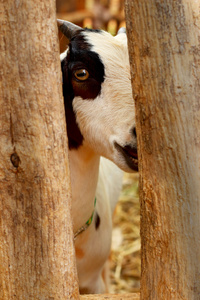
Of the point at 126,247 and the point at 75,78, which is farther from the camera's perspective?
the point at 126,247

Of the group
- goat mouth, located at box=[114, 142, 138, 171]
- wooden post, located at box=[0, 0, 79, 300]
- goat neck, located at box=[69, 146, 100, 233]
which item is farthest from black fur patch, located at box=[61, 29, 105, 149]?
wooden post, located at box=[0, 0, 79, 300]

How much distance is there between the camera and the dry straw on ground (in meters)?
3.91

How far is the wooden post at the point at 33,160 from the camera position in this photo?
1.24 m

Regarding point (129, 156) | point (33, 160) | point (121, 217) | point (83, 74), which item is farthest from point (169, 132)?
point (121, 217)

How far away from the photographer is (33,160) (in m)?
1.28

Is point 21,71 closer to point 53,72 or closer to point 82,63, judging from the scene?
point 53,72

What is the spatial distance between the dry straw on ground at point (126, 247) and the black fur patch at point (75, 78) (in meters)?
2.23

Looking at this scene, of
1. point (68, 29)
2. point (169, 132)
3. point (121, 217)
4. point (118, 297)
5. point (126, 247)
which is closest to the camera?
point (169, 132)

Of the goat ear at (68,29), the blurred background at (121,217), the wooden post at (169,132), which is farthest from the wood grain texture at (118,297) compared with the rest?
the blurred background at (121,217)

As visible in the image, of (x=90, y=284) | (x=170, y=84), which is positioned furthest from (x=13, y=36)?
(x=90, y=284)

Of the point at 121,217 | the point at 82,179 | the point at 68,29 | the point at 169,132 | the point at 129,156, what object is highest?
the point at 68,29

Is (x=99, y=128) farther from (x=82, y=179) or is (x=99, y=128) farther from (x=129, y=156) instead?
(x=82, y=179)

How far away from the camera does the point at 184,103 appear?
4.01 ft

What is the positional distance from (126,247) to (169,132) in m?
3.34
